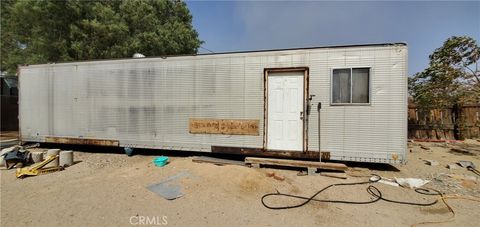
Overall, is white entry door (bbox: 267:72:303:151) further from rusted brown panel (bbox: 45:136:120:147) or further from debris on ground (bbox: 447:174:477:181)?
rusted brown panel (bbox: 45:136:120:147)

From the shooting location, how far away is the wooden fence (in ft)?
31.6

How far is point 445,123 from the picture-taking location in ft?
32.0

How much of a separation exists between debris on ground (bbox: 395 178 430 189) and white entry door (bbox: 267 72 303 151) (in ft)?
6.58

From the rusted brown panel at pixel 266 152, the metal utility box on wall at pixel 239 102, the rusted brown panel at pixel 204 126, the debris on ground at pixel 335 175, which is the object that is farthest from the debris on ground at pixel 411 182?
the rusted brown panel at pixel 204 126

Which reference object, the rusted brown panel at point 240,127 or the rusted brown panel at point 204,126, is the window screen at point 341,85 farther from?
the rusted brown panel at point 204,126

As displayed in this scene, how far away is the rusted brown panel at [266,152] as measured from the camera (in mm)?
5383

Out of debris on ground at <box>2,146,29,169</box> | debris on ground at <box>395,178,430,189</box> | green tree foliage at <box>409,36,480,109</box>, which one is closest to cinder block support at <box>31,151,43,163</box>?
debris on ground at <box>2,146,29,169</box>

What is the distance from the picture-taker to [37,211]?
355cm

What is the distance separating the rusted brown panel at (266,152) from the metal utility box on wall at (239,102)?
2 centimetres

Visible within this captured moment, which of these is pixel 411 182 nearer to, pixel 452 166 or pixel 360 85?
pixel 452 166

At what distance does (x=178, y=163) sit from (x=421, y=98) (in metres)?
9.09

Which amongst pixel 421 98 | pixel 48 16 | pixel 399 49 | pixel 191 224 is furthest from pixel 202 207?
pixel 48 16

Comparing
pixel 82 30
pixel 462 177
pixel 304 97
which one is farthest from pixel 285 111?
pixel 82 30

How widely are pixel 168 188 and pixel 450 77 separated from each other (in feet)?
32.7
